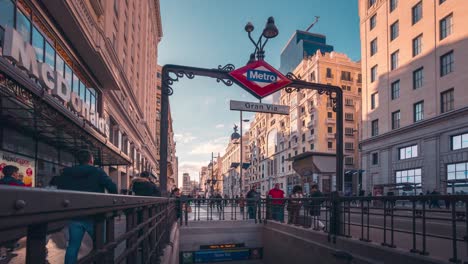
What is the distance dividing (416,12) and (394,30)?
337 centimetres

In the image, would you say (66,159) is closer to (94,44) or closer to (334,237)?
(94,44)

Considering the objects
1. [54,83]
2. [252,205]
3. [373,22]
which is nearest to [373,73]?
[373,22]

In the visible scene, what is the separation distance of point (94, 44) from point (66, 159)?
19.0ft

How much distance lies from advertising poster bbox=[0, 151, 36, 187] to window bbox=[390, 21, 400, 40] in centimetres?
3317

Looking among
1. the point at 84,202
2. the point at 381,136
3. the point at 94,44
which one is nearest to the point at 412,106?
the point at 381,136

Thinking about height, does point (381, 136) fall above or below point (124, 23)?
below

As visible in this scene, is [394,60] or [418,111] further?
[394,60]

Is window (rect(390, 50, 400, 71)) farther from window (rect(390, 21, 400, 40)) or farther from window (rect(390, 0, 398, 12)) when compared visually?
window (rect(390, 0, 398, 12))

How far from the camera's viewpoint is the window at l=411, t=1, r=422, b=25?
29.8m

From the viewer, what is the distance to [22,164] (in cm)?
1120

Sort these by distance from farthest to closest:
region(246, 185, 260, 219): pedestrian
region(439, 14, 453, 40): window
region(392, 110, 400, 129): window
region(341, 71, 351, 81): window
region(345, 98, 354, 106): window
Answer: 1. region(341, 71, 351, 81): window
2. region(345, 98, 354, 106): window
3. region(392, 110, 400, 129): window
4. region(439, 14, 453, 40): window
5. region(246, 185, 260, 219): pedestrian

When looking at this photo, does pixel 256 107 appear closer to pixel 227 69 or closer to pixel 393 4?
pixel 227 69

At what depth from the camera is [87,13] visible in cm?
1482

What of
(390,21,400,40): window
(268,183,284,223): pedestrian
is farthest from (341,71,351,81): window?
(268,183,284,223): pedestrian
